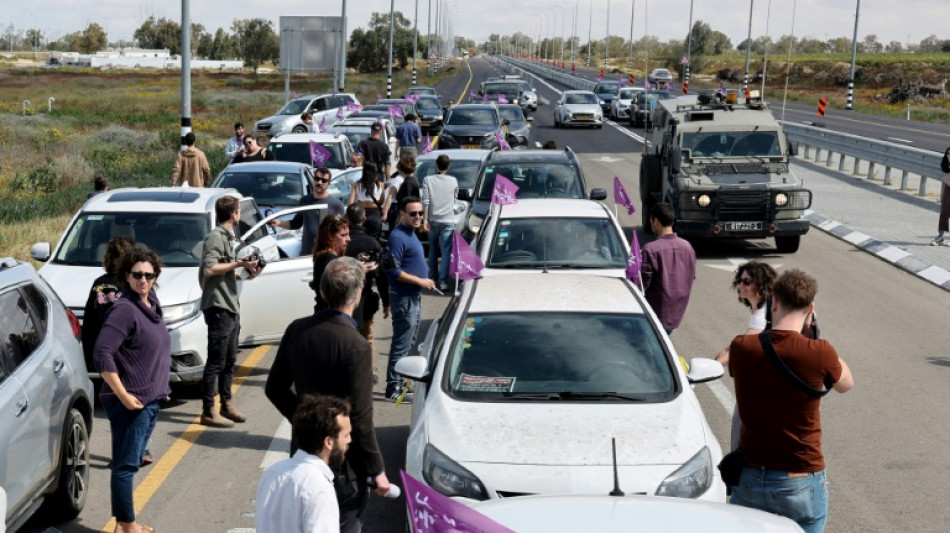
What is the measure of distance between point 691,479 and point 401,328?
4459 millimetres

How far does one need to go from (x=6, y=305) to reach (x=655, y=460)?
3.89 metres

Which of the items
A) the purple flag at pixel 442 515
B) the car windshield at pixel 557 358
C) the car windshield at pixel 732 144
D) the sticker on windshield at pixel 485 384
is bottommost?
the sticker on windshield at pixel 485 384

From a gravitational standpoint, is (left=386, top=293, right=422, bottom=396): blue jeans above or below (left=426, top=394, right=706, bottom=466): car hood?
below

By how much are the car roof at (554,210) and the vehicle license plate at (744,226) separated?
266 inches

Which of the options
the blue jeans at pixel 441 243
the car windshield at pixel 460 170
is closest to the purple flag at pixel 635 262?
the blue jeans at pixel 441 243

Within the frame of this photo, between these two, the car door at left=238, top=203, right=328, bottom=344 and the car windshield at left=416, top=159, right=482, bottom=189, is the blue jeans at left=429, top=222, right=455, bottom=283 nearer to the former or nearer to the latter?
the car door at left=238, top=203, right=328, bottom=344

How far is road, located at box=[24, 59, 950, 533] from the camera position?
25.2 ft

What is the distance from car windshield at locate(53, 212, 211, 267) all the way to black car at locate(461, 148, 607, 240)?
16.4ft

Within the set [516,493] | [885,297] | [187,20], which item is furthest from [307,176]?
[516,493]

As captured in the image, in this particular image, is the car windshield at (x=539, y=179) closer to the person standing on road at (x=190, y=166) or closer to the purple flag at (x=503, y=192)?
the purple flag at (x=503, y=192)

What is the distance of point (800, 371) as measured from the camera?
Answer: 5.27 metres

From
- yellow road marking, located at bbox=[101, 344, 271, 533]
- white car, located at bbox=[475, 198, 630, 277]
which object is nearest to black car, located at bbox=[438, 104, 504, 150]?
white car, located at bbox=[475, 198, 630, 277]

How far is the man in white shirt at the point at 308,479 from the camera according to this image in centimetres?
438

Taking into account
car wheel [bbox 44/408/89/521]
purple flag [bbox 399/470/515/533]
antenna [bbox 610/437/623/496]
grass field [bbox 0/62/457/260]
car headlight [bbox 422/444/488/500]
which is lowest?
grass field [bbox 0/62/457/260]
